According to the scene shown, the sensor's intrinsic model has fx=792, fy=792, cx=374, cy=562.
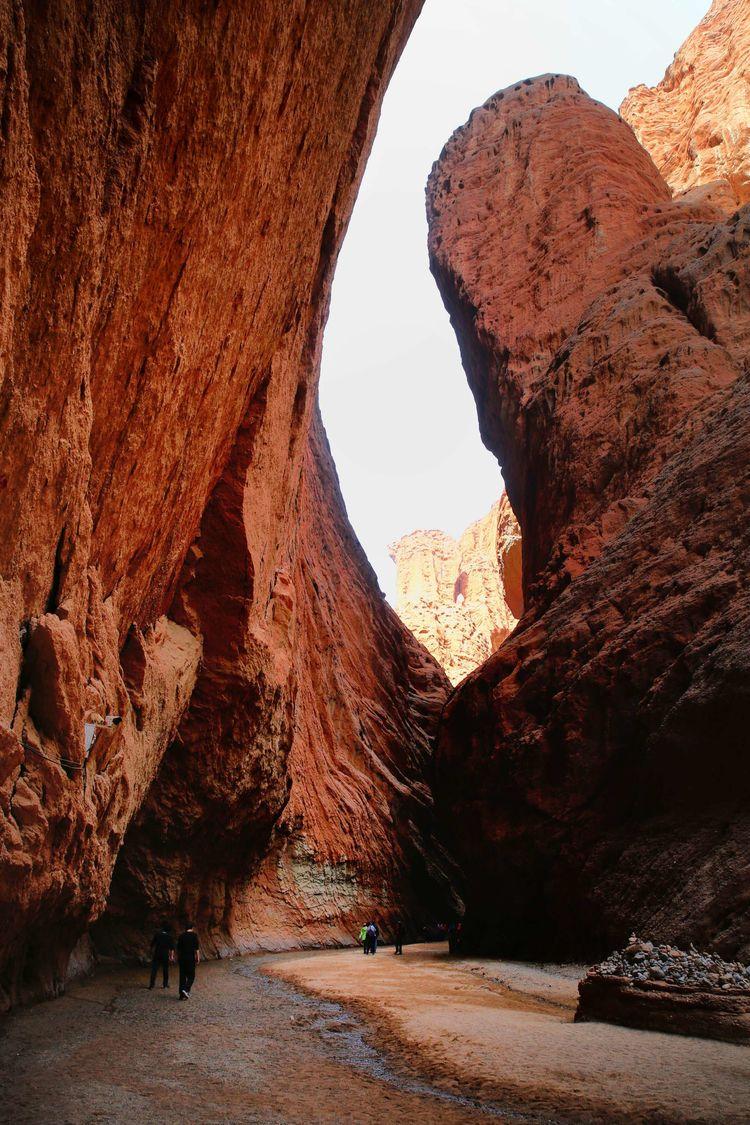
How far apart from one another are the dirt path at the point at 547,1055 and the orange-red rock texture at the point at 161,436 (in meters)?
3.85

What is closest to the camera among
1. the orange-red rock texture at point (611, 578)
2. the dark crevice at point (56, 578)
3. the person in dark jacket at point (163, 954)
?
the dark crevice at point (56, 578)

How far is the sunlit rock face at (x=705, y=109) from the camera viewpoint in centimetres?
3941

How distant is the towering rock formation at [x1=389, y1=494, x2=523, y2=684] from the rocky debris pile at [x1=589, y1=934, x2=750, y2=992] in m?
35.8

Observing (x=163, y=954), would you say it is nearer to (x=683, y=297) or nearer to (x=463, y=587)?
(x=683, y=297)

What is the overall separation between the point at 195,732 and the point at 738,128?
133 ft

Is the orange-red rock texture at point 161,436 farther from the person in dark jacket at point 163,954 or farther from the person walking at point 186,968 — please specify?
the person in dark jacket at point 163,954

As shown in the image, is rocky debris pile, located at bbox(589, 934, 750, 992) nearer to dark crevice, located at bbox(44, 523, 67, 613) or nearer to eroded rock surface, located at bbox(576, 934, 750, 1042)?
eroded rock surface, located at bbox(576, 934, 750, 1042)

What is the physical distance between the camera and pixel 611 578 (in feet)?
51.4

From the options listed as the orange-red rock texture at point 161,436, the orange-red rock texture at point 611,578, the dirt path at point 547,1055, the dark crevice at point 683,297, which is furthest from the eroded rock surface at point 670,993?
the dark crevice at point 683,297

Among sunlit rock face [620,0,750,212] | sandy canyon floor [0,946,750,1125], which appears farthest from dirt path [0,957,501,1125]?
sunlit rock face [620,0,750,212]

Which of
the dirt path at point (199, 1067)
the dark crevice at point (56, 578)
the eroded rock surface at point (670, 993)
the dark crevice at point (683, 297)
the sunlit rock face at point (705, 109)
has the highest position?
the sunlit rock face at point (705, 109)

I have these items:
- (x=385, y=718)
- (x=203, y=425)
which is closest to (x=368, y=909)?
(x=385, y=718)

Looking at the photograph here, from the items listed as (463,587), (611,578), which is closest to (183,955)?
(611,578)

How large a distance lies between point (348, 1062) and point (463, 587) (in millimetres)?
72834
